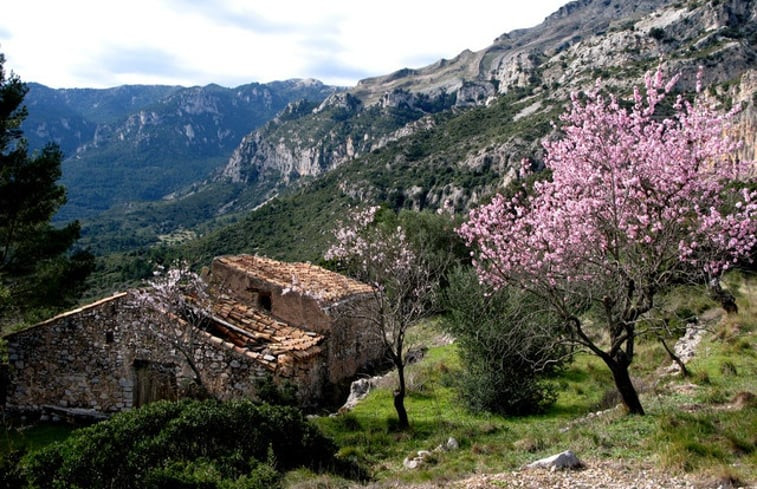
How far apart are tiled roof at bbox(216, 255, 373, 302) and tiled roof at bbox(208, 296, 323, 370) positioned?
1208 mm

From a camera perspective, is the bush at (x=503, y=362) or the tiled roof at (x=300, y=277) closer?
the bush at (x=503, y=362)

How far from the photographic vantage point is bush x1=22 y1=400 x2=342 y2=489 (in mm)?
5984

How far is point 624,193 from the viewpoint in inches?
339

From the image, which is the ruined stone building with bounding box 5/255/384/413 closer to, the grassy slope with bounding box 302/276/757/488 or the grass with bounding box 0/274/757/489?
the grass with bounding box 0/274/757/489

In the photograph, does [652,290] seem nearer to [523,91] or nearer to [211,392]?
[211,392]

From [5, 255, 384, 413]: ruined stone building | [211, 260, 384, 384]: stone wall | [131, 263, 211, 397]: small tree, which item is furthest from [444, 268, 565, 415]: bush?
[131, 263, 211, 397]: small tree

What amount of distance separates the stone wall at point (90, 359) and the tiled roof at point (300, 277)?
3.72 metres

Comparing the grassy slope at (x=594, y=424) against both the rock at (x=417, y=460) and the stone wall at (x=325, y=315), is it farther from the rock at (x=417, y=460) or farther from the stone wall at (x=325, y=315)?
the stone wall at (x=325, y=315)

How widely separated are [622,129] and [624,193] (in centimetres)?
124

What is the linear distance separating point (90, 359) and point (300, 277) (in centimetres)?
679

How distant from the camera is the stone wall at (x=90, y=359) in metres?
12.6

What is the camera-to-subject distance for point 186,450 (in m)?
6.84

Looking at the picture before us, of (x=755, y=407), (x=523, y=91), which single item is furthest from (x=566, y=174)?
(x=523, y=91)

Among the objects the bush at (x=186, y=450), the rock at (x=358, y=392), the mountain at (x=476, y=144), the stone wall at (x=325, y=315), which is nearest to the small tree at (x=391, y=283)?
the stone wall at (x=325, y=315)
